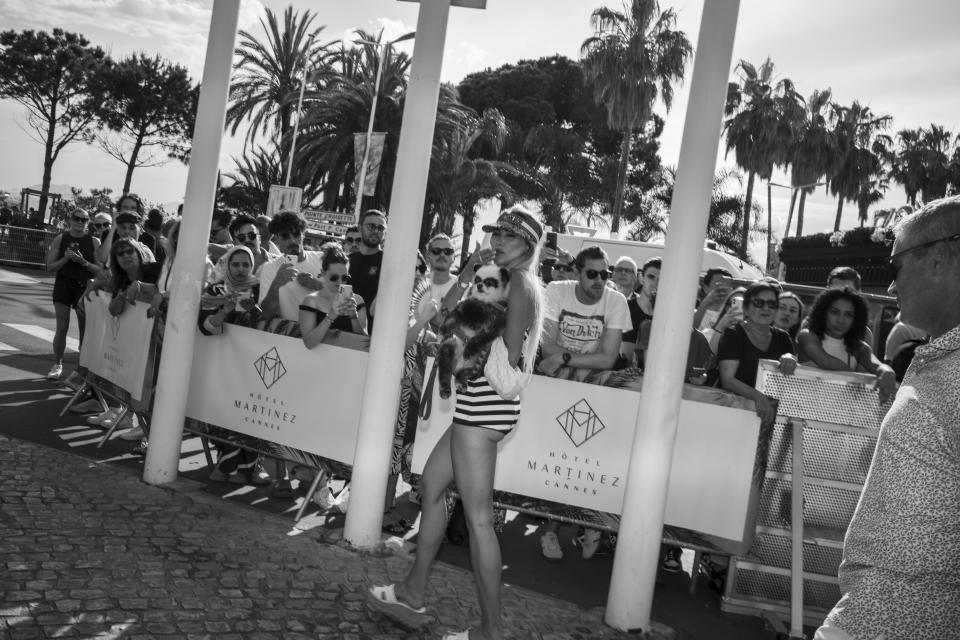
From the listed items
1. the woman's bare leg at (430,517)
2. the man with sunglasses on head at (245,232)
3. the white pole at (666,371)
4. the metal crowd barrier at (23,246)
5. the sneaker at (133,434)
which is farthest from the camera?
the metal crowd barrier at (23,246)

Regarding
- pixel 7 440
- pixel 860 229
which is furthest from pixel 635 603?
pixel 860 229

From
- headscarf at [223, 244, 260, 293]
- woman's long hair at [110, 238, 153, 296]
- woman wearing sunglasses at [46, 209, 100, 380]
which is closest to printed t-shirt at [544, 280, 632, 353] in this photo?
headscarf at [223, 244, 260, 293]

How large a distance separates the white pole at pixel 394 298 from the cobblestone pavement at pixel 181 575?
333mm

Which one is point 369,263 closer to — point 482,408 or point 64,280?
point 482,408

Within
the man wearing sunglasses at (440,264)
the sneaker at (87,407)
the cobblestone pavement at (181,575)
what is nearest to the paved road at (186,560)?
the cobblestone pavement at (181,575)

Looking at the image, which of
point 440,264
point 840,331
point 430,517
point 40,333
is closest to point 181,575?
point 430,517

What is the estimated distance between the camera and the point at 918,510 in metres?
1.50

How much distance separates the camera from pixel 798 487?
452 cm

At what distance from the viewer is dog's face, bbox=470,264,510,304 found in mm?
3658

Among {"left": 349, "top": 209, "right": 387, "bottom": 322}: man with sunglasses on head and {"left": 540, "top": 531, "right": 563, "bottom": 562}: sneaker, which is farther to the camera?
{"left": 349, "top": 209, "right": 387, "bottom": 322}: man with sunglasses on head

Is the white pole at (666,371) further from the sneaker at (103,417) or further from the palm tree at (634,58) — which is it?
the palm tree at (634,58)

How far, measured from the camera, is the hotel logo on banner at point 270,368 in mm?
5602

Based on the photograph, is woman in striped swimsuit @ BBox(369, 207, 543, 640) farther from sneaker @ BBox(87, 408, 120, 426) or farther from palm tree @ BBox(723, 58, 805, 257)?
palm tree @ BBox(723, 58, 805, 257)

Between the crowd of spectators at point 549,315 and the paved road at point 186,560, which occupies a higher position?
the crowd of spectators at point 549,315
